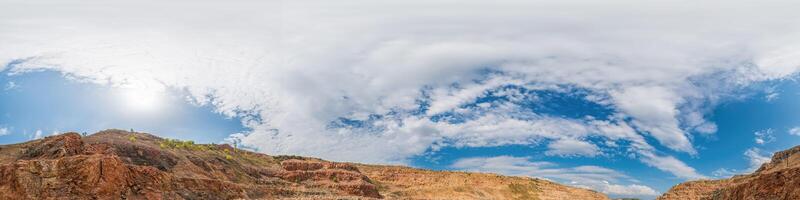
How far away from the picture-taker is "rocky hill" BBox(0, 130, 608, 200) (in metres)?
31.2

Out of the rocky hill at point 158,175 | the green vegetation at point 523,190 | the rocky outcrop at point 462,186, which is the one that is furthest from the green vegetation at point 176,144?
the green vegetation at point 523,190

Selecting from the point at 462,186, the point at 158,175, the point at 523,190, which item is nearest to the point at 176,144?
the point at 158,175

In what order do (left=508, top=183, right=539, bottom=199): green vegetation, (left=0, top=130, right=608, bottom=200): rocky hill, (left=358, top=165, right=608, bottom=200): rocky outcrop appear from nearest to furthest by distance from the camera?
(left=0, top=130, right=608, bottom=200): rocky hill, (left=358, top=165, right=608, bottom=200): rocky outcrop, (left=508, top=183, right=539, bottom=199): green vegetation

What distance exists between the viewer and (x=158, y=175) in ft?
121

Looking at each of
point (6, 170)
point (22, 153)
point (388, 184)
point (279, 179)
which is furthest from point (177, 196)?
point (388, 184)

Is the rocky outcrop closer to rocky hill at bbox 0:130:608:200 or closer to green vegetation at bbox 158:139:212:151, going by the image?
rocky hill at bbox 0:130:608:200

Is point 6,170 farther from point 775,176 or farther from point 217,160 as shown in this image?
point 775,176

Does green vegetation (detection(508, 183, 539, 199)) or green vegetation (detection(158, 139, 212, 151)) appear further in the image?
green vegetation (detection(508, 183, 539, 199))

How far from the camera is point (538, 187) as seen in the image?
10262cm

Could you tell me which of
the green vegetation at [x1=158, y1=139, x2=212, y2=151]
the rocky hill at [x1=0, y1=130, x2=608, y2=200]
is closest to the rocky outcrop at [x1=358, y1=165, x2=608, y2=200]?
the rocky hill at [x1=0, y1=130, x2=608, y2=200]

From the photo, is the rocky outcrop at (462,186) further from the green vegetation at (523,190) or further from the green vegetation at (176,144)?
the green vegetation at (176,144)

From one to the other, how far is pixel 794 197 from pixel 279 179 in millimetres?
49449

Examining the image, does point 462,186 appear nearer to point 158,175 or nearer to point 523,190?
point 523,190

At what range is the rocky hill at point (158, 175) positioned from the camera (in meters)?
31.2
